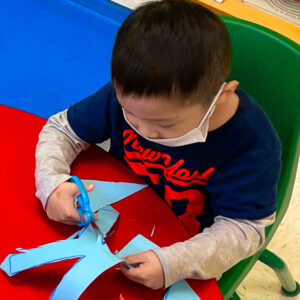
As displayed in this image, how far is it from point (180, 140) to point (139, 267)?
20 cm

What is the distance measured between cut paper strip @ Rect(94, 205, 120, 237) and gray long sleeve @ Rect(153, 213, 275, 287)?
79 millimetres

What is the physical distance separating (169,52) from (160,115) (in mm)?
84

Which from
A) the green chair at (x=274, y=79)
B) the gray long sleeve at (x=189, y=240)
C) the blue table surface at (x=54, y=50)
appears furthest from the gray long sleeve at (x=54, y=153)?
the blue table surface at (x=54, y=50)

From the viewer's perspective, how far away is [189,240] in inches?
24.2

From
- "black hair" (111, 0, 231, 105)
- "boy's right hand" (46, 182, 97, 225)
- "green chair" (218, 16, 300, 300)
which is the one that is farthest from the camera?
"green chair" (218, 16, 300, 300)

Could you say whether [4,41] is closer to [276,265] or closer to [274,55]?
[274,55]

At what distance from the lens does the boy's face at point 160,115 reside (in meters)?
0.54

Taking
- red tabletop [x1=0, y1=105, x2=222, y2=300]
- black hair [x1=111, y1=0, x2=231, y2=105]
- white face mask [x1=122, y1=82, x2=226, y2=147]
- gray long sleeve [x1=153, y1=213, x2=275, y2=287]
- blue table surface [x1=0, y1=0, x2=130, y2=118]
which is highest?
black hair [x1=111, y1=0, x2=231, y2=105]

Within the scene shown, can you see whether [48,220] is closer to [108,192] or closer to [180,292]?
[108,192]

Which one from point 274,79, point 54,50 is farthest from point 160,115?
point 54,50

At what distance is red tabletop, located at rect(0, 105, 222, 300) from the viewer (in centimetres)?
56

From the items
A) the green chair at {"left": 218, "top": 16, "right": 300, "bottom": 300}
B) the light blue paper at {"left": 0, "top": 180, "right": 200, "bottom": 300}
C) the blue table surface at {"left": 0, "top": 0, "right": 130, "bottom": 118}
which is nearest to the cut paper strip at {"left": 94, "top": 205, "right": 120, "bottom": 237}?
the light blue paper at {"left": 0, "top": 180, "right": 200, "bottom": 300}

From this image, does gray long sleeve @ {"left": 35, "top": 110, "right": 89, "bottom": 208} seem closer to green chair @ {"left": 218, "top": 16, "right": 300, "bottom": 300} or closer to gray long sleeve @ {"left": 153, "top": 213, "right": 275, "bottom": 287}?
gray long sleeve @ {"left": 153, "top": 213, "right": 275, "bottom": 287}

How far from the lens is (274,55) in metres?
0.82
